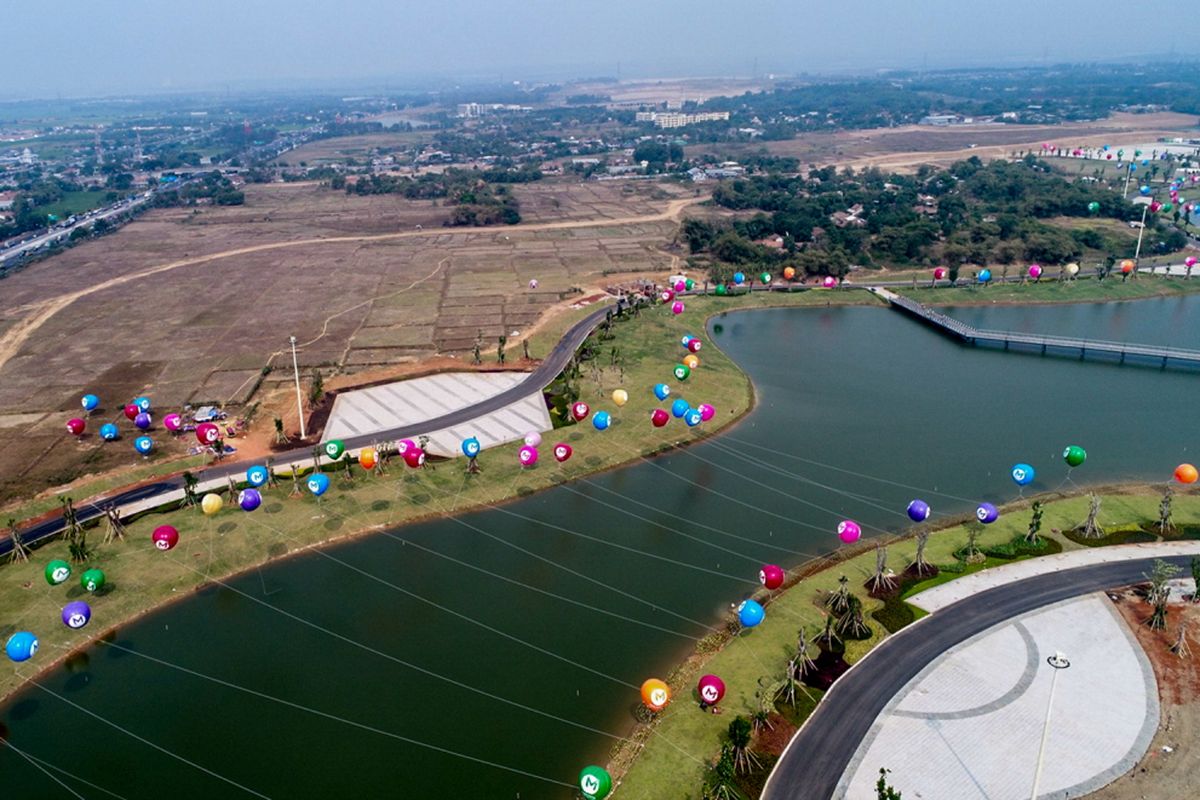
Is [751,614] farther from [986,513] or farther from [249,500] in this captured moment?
[249,500]

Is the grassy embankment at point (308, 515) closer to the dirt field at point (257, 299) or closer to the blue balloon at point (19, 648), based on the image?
the blue balloon at point (19, 648)

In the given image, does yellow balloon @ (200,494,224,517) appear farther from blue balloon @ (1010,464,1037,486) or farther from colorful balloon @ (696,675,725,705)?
blue balloon @ (1010,464,1037,486)

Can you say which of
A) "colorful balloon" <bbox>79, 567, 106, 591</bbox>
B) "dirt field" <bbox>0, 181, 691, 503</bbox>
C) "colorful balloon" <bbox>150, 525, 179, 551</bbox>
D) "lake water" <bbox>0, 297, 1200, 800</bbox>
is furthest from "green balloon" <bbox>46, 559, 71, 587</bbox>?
"dirt field" <bbox>0, 181, 691, 503</bbox>

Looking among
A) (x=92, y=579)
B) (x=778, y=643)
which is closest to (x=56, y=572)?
(x=92, y=579)

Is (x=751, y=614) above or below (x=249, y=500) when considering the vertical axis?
below

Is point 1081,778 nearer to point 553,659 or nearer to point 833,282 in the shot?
point 553,659

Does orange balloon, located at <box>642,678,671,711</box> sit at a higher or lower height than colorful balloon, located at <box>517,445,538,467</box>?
lower
